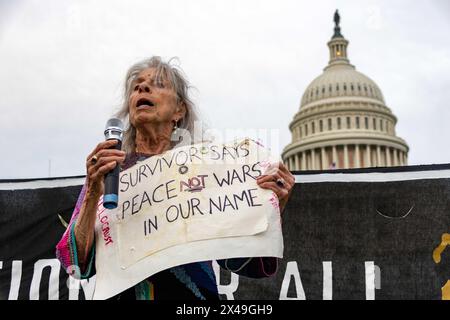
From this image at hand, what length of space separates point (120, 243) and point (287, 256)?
10.6 ft

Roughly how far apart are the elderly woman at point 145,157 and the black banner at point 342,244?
298cm

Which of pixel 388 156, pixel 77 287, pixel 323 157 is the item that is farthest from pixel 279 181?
pixel 388 156

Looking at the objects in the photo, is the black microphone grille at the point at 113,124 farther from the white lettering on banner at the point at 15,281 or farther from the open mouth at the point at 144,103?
the white lettering on banner at the point at 15,281

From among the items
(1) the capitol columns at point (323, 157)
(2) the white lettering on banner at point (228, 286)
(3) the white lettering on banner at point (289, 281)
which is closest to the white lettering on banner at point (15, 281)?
(2) the white lettering on banner at point (228, 286)

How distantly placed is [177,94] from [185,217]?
49cm

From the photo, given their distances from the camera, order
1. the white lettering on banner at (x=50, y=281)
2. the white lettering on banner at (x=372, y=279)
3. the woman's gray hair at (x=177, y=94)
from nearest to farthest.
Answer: the woman's gray hair at (x=177, y=94) → the white lettering on banner at (x=372, y=279) → the white lettering on banner at (x=50, y=281)

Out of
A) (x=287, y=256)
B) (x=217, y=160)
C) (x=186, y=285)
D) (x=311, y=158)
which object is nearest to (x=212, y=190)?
(x=217, y=160)

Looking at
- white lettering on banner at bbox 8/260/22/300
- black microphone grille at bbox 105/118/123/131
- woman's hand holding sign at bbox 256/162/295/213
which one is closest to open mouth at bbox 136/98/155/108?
black microphone grille at bbox 105/118/123/131

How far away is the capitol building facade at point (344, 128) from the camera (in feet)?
227

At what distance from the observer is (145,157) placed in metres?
2.35

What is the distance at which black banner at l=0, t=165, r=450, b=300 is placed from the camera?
16.8 ft

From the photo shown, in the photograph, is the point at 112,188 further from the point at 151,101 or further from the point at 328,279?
the point at 328,279

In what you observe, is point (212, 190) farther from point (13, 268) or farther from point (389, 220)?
point (13, 268)

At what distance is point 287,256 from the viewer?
5.25 meters
